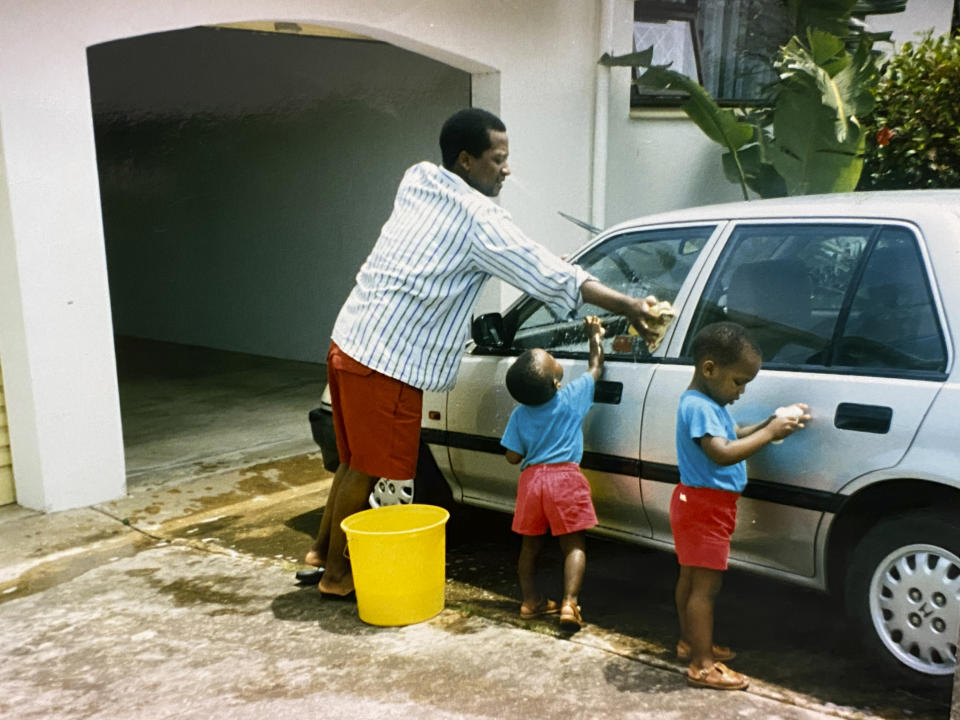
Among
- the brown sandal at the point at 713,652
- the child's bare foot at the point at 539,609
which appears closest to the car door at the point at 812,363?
the brown sandal at the point at 713,652

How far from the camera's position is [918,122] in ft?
22.7

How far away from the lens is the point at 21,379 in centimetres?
559

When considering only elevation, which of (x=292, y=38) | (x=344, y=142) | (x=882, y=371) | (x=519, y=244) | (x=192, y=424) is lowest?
(x=192, y=424)

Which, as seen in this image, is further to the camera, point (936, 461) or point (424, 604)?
point (424, 604)

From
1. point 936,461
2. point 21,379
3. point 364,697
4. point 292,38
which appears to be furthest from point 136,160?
point 936,461

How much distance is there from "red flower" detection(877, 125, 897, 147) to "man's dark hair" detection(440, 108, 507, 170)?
13.5 feet

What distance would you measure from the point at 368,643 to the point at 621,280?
72.5 inches

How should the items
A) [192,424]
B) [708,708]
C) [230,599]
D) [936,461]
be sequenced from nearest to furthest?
1. [936,461]
2. [708,708]
3. [230,599]
4. [192,424]

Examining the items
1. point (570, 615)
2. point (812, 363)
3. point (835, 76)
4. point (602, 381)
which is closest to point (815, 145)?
point (835, 76)

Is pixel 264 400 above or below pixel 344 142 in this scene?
below

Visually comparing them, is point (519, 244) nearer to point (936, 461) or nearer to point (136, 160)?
point (936, 461)

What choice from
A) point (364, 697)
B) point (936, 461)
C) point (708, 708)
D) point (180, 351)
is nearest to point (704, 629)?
point (708, 708)

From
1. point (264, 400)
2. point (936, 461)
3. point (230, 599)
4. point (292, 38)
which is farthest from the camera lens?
point (292, 38)

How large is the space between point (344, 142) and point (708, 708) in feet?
23.7
